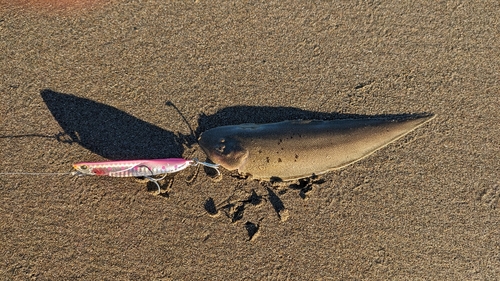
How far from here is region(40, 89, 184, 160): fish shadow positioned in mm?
2660

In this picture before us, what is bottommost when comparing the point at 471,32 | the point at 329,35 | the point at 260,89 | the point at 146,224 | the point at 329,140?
the point at 146,224

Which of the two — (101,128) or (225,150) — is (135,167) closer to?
(101,128)

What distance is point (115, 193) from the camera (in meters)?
2.66

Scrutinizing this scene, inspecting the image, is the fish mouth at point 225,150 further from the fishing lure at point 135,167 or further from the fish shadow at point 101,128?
the fish shadow at point 101,128

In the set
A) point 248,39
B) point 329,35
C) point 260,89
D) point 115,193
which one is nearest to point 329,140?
point 260,89

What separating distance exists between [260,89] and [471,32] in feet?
6.70

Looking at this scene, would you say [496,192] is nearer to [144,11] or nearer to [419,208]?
[419,208]

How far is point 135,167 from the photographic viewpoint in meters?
2.57

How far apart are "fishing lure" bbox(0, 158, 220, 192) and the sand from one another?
0.12 meters

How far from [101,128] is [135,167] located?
481 mm

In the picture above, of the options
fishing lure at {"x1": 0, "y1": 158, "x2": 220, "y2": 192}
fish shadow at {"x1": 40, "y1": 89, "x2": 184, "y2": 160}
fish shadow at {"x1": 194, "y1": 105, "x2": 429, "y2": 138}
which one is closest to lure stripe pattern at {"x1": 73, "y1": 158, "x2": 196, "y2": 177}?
fishing lure at {"x1": 0, "y1": 158, "x2": 220, "y2": 192}

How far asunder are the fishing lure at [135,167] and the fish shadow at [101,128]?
0.13 meters

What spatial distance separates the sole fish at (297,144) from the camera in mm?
2664

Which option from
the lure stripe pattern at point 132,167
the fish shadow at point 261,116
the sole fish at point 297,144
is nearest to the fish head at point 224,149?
the sole fish at point 297,144
